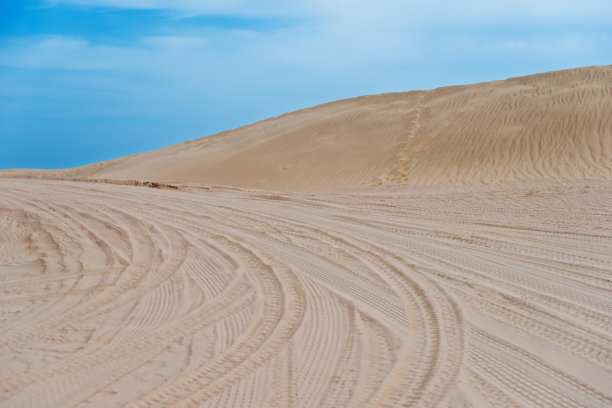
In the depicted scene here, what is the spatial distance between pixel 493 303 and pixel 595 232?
12.2 ft

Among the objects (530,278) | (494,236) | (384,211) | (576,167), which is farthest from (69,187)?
(576,167)

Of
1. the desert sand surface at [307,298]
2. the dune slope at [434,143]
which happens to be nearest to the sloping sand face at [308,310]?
the desert sand surface at [307,298]

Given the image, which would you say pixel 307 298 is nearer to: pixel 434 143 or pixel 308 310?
pixel 308 310

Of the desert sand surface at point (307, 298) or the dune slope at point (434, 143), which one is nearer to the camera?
the desert sand surface at point (307, 298)

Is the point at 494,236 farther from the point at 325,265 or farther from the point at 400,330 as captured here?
the point at 400,330

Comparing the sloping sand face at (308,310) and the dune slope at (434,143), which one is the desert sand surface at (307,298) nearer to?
the sloping sand face at (308,310)

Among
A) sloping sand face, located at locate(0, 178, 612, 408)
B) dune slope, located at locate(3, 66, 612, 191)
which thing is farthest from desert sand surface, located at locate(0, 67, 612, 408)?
dune slope, located at locate(3, 66, 612, 191)

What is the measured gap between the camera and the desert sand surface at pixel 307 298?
340cm

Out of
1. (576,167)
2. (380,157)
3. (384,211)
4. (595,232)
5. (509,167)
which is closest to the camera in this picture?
(595,232)

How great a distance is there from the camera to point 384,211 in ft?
33.8

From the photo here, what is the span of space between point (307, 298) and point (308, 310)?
0.34 m

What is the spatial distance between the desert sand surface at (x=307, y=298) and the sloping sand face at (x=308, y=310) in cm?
2

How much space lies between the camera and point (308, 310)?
4816 mm

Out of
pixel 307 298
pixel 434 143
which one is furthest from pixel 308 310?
pixel 434 143
